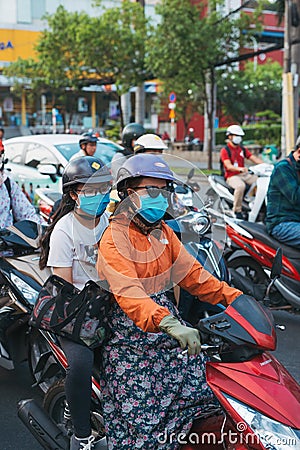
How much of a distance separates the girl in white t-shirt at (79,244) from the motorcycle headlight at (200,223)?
2.95 ft

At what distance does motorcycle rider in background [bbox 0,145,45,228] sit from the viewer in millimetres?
4945

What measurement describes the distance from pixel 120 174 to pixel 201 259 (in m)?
1.27

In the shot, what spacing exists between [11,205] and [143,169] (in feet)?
8.56

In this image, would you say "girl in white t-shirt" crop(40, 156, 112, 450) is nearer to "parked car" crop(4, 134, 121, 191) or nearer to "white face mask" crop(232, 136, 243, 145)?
"parked car" crop(4, 134, 121, 191)

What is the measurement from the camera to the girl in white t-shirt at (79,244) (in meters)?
2.98

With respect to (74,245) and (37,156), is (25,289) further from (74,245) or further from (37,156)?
(37,156)

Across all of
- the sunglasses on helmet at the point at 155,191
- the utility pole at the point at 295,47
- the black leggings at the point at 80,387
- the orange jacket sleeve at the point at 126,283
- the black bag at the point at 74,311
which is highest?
the utility pole at the point at 295,47

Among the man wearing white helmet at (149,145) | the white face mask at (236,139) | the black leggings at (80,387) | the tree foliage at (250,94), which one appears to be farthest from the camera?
the tree foliage at (250,94)

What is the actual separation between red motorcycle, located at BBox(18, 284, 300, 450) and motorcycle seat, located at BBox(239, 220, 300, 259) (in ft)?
10.2

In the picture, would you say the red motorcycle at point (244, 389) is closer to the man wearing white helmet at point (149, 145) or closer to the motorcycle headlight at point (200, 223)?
the motorcycle headlight at point (200, 223)

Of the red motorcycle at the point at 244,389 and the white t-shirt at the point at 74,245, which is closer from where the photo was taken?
the red motorcycle at the point at 244,389

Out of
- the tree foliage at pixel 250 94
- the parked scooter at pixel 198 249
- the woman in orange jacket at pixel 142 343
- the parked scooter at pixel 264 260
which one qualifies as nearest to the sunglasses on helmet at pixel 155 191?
the woman in orange jacket at pixel 142 343

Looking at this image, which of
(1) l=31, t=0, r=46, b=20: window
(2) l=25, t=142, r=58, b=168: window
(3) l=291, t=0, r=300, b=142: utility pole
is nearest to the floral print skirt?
(2) l=25, t=142, r=58, b=168: window

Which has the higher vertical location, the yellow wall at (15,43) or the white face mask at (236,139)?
the yellow wall at (15,43)
